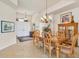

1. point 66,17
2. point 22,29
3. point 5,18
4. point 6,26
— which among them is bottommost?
point 22,29

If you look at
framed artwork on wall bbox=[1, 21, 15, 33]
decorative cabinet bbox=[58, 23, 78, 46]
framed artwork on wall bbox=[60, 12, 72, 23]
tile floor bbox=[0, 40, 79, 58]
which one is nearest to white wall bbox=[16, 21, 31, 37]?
framed artwork on wall bbox=[1, 21, 15, 33]

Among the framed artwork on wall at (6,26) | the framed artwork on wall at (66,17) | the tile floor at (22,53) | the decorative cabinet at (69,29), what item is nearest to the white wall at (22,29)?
the framed artwork on wall at (6,26)

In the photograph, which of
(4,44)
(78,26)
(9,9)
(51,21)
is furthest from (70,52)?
(51,21)

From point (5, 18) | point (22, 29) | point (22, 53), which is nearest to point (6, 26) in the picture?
point (5, 18)

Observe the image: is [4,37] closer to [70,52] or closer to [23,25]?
[70,52]

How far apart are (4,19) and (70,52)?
4.08 meters

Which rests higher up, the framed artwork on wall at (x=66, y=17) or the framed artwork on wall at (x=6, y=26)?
the framed artwork on wall at (x=66, y=17)

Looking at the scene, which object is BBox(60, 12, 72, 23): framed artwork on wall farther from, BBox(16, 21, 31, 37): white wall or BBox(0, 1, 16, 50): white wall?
BBox(16, 21, 31, 37): white wall

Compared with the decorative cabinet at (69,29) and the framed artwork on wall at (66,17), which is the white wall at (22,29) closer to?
the framed artwork on wall at (66,17)

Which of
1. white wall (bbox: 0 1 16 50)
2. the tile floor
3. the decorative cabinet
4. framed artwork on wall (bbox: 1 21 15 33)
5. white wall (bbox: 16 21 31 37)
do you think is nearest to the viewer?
the tile floor

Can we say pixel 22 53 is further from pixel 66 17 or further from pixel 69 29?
pixel 66 17

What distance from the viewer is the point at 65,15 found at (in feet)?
25.9

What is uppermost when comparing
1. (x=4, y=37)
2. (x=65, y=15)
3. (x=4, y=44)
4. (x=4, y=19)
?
(x=65, y=15)

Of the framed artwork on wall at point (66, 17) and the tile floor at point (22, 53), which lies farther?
the framed artwork on wall at point (66, 17)
